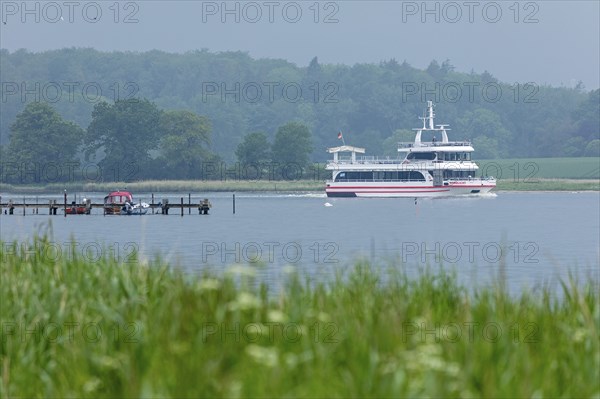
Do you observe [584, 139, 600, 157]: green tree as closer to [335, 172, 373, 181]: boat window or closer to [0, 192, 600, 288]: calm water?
[0, 192, 600, 288]: calm water

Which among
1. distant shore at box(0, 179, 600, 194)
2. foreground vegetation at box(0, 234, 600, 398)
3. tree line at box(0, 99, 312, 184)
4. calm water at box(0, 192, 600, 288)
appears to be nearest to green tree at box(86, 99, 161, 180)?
tree line at box(0, 99, 312, 184)

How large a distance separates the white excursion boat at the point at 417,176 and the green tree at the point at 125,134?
4053cm

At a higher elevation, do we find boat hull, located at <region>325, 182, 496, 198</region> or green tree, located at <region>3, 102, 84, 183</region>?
green tree, located at <region>3, 102, 84, 183</region>

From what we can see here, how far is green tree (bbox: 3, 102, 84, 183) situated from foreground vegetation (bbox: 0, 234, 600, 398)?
134 metres

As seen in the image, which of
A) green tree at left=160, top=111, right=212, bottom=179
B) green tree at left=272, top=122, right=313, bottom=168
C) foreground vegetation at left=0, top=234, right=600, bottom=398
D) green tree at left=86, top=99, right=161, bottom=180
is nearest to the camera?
foreground vegetation at left=0, top=234, right=600, bottom=398

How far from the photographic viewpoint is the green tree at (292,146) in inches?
5699

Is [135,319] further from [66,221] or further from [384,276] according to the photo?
[66,221]

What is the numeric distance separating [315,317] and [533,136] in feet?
615

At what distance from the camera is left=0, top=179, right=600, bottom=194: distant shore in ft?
457

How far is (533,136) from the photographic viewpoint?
640 ft

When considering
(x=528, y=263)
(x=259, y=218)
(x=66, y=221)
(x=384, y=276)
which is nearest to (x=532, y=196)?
(x=259, y=218)

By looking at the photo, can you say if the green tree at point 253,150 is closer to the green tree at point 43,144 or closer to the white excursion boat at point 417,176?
the green tree at point 43,144

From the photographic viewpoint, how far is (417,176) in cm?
11425

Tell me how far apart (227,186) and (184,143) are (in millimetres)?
9637
